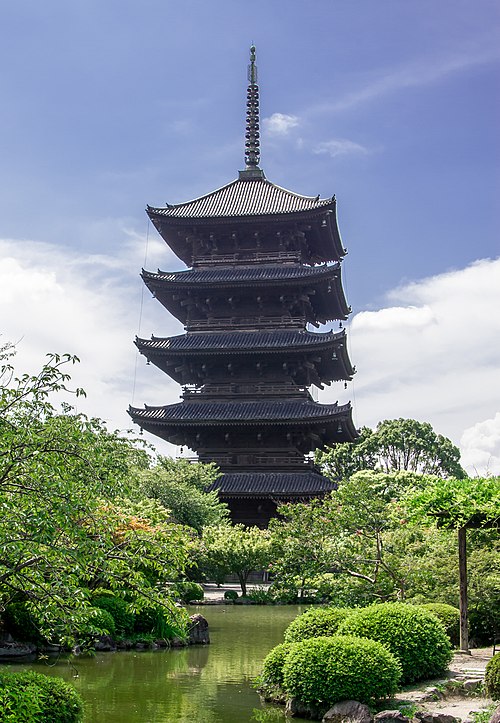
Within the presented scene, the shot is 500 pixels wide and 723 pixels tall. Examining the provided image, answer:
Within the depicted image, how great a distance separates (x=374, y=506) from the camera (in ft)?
49.4

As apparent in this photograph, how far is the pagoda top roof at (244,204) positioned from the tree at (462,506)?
88.2 ft

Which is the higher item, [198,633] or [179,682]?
[198,633]

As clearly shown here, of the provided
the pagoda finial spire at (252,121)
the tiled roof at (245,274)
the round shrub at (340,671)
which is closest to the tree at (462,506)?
the round shrub at (340,671)

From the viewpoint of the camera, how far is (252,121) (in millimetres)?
49188

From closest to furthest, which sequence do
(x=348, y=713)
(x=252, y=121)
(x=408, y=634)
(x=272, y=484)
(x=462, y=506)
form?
(x=348, y=713) → (x=408, y=634) → (x=462, y=506) → (x=272, y=484) → (x=252, y=121)

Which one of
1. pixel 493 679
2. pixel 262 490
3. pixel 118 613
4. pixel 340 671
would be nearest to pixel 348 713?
pixel 340 671

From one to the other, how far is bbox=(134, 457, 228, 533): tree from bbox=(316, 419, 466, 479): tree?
106 feet

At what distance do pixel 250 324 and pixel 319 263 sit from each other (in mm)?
6861

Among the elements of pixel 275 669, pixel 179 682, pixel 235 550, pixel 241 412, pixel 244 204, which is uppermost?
pixel 244 204

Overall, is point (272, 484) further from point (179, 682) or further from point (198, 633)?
point (179, 682)

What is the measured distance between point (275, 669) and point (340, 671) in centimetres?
189

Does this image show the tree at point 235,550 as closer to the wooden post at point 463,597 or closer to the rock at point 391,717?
the wooden post at point 463,597

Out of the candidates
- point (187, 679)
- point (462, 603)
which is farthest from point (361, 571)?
point (187, 679)

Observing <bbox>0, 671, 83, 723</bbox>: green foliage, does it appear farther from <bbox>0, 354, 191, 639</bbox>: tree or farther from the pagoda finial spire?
the pagoda finial spire
